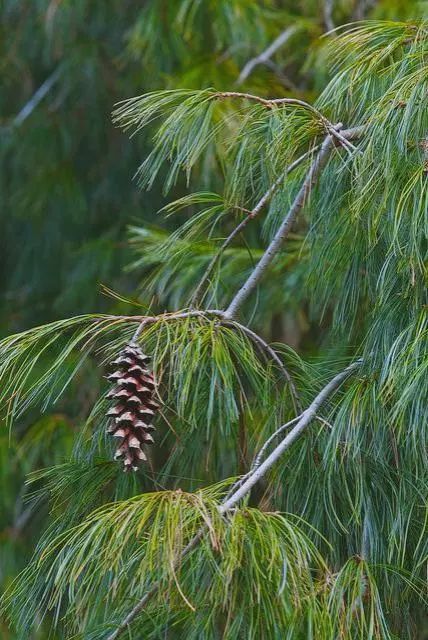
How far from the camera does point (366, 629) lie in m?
1.00

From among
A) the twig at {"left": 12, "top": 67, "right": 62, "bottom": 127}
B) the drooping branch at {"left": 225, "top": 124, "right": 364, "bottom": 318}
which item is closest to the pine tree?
the drooping branch at {"left": 225, "top": 124, "right": 364, "bottom": 318}

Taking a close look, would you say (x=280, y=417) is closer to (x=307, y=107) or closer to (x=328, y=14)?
(x=307, y=107)

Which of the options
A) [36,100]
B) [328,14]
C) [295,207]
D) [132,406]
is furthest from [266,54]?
[132,406]

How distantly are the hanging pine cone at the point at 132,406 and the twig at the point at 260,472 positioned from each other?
0.10 meters

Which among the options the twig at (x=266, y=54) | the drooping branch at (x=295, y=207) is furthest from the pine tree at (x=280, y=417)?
the twig at (x=266, y=54)

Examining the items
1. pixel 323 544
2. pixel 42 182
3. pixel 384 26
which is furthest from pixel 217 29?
pixel 323 544

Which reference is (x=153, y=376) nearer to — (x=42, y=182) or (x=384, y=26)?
(x=384, y=26)

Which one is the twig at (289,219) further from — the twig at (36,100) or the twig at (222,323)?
the twig at (36,100)

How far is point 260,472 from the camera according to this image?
1.05 metres

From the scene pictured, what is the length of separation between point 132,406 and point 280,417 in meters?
0.22

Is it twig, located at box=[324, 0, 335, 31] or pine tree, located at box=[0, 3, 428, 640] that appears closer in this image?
pine tree, located at box=[0, 3, 428, 640]

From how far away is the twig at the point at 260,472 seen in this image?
0.96m

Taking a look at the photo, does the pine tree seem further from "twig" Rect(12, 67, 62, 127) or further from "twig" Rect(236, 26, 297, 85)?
"twig" Rect(12, 67, 62, 127)

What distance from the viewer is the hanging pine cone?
1064mm
